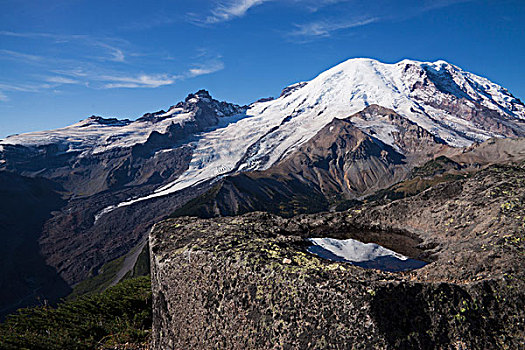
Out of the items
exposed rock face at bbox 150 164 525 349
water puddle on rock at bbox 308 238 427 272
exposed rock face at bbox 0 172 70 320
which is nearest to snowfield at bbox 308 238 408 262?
water puddle on rock at bbox 308 238 427 272

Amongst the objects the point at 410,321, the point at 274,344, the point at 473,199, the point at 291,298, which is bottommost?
the point at 274,344

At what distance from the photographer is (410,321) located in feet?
15.9

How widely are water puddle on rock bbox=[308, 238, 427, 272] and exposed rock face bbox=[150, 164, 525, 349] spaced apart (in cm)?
38

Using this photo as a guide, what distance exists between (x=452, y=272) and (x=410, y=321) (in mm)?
Answer: 1594

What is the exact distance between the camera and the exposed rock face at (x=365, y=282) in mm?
4816

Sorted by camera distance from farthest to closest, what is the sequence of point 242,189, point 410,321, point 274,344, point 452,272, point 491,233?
point 242,189 → point 491,233 → point 452,272 → point 274,344 → point 410,321

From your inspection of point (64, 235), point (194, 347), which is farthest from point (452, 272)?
point (64, 235)

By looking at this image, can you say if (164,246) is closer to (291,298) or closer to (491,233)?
(291,298)

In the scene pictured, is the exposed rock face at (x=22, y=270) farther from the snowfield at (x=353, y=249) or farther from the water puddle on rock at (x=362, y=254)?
the water puddle on rock at (x=362, y=254)

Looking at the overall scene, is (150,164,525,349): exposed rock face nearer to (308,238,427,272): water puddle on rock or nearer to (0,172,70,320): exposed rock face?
(308,238,427,272): water puddle on rock

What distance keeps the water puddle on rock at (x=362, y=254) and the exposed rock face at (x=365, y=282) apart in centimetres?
38

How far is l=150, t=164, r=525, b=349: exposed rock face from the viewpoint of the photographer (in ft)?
15.8

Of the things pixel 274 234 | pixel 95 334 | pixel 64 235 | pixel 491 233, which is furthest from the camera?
pixel 64 235

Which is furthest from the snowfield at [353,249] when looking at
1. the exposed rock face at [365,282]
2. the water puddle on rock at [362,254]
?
the exposed rock face at [365,282]
